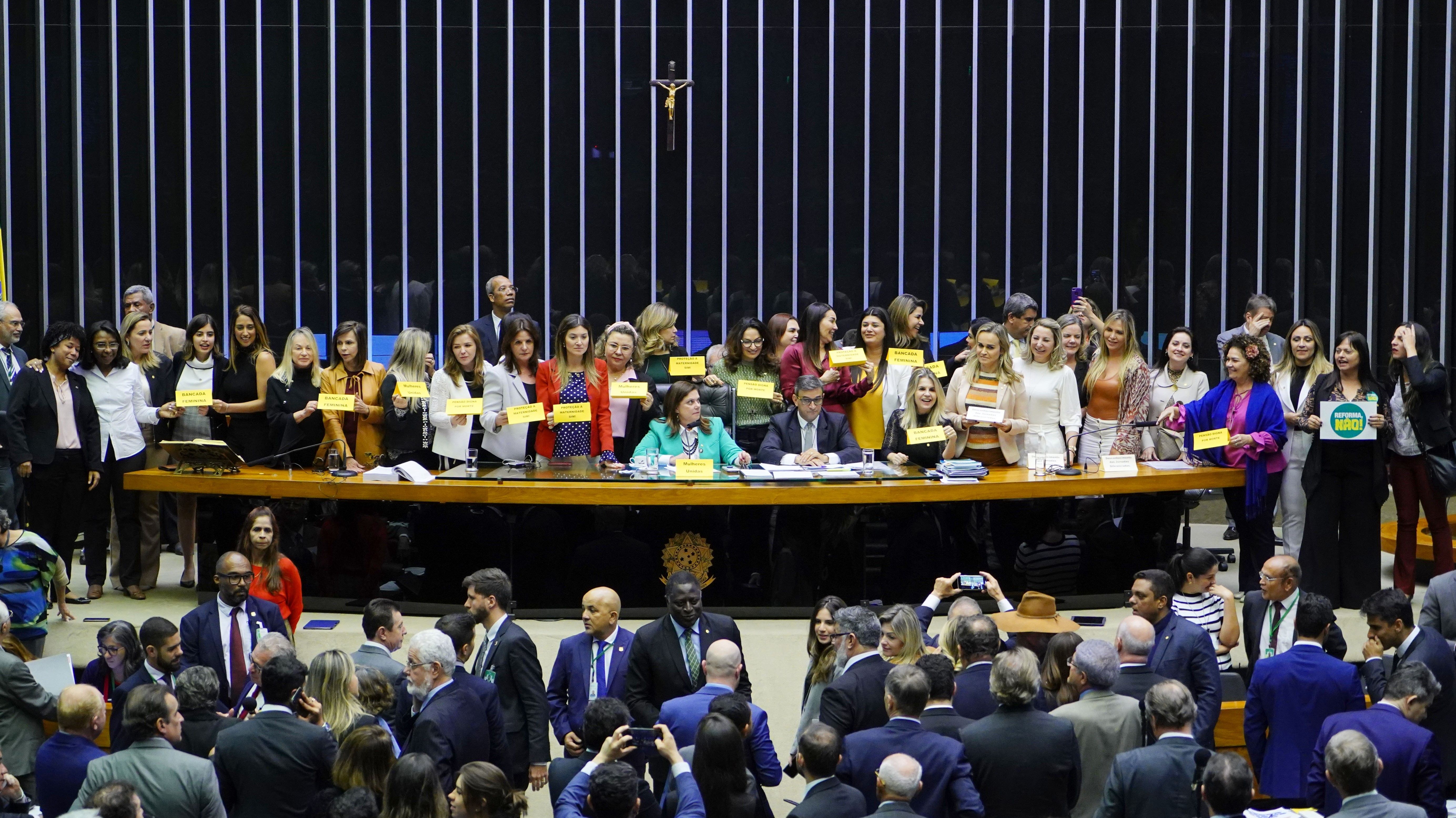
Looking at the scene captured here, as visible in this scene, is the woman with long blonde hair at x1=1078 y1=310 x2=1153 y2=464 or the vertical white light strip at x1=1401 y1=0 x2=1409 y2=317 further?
the vertical white light strip at x1=1401 y1=0 x2=1409 y2=317

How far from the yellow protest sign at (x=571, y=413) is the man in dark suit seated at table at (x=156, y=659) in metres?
2.75

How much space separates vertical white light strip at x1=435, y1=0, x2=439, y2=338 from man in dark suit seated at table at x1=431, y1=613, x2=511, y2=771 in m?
5.91

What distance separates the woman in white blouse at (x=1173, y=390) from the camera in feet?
28.3

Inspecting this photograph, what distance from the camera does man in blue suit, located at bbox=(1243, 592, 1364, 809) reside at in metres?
5.44

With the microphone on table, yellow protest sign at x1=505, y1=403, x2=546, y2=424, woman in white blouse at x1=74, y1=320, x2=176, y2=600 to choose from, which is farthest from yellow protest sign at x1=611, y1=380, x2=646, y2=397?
woman in white blouse at x1=74, y1=320, x2=176, y2=600

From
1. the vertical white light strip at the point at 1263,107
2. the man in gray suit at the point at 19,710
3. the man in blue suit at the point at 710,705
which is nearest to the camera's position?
the man in blue suit at the point at 710,705

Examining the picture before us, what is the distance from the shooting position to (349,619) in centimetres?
798

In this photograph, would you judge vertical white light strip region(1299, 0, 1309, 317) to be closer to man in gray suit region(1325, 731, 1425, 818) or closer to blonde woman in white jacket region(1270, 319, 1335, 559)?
blonde woman in white jacket region(1270, 319, 1335, 559)

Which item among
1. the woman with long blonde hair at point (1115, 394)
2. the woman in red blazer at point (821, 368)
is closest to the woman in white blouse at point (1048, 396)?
the woman with long blonde hair at point (1115, 394)

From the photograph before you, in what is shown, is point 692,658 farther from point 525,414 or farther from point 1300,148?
point 1300,148

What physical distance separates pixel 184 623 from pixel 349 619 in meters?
1.71

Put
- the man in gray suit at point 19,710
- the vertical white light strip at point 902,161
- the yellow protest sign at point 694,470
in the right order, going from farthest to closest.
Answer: the vertical white light strip at point 902,161 < the yellow protest sign at point 694,470 < the man in gray suit at point 19,710

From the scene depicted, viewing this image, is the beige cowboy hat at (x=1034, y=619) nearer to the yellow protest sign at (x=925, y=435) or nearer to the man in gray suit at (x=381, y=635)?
the yellow protest sign at (x=925, y=435)

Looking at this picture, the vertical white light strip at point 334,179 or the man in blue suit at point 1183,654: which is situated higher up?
the vertical white light strip at point 334,179
